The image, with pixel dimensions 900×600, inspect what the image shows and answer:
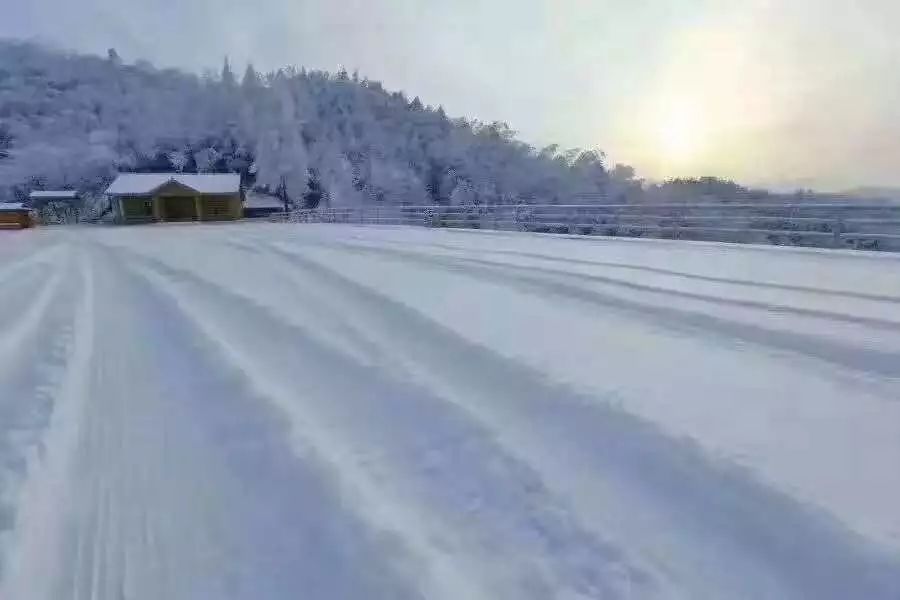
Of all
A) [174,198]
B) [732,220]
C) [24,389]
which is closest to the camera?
[24,389]

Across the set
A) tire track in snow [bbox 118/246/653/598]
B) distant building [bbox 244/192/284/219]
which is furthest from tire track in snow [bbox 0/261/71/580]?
distant building [bbox 244/192/284/219]

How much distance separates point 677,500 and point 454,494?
→ 2.88 feet

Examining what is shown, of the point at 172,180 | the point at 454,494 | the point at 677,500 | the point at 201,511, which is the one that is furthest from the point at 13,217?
the point at 677,500

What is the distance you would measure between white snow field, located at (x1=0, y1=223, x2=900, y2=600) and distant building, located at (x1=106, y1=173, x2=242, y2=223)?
43259 mm

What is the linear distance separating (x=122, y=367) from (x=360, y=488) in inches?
96.9

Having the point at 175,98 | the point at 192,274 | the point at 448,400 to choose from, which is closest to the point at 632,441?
the point at 448,400

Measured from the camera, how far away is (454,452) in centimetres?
254

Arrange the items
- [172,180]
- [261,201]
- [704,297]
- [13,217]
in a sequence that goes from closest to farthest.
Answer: [704,297] < [13,217] < [172,180] < [261,201]

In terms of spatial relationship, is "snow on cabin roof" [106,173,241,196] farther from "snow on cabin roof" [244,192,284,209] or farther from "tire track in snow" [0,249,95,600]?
"tire track in snow" [0,249,95,600]

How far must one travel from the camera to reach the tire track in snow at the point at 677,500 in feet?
5.66

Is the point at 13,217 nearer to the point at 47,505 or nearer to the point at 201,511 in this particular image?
the point at 47,505

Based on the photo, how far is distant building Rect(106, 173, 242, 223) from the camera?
43.5 m

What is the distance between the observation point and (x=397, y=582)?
1722mm

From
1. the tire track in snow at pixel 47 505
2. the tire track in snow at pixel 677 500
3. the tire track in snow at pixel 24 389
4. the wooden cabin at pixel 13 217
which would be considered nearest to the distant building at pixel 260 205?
the wooden cabin at pixel 13 217
